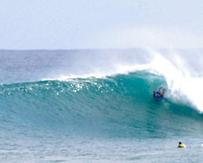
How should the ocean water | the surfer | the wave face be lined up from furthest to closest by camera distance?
1. the surfer
2. the wave face
3. the ocean water

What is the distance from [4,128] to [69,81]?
297 inches

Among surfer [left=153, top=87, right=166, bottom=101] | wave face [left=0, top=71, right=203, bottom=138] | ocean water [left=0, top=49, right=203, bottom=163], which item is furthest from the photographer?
surfer [left=153, top=87, right=166, bottom=101]

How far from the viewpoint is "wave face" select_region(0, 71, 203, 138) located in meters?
28.2

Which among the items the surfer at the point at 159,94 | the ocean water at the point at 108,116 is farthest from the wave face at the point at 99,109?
the surfer at the point at 159,94

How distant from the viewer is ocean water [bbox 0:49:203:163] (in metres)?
23.5

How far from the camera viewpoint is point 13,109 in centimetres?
3055

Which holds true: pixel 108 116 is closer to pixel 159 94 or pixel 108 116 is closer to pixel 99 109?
pixel 99 109

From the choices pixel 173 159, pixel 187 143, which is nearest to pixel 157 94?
pixel 187 143

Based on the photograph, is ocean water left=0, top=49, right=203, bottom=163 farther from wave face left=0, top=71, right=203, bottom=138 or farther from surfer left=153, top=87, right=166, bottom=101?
surfer left=153, top=87, right=166, bottom=101

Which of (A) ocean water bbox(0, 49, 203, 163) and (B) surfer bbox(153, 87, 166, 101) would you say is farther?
(B) surfer bbox(153, 87, 166, 101)

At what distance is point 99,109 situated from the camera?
1234 inches

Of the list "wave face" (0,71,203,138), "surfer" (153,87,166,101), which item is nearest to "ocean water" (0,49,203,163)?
"wave face" (0,71,203,138)

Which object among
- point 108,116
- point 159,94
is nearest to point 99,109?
point 108,116

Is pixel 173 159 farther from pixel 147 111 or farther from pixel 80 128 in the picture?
pixel 147 111
